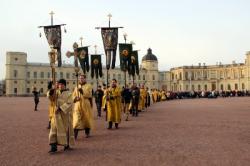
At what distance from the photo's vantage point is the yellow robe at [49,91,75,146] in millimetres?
8953

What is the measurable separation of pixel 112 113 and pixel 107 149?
180 inches

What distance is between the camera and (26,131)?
13.1 metres

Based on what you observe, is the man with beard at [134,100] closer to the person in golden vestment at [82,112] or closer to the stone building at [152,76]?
the person in golden vestment at [82,112]

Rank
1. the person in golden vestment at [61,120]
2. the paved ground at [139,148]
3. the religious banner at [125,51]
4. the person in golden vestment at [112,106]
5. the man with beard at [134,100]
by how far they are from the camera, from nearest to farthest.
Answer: the paved ground at [139,148], the person in golden vestment at [61,120], the person in golden vestment at [112,106], the man with beard at [134,100], the religious banner at [125,51]

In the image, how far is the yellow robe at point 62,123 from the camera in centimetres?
895

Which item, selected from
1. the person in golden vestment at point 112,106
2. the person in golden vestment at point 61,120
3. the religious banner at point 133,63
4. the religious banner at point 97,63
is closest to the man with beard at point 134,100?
the person in golden vestment at point 112,106

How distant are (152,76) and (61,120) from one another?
404 feet

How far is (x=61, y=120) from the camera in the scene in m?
9.14

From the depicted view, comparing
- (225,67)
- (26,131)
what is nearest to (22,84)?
(225,67)

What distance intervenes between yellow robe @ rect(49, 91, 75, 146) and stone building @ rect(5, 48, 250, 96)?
3732 inches

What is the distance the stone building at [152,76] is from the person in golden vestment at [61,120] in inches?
3730

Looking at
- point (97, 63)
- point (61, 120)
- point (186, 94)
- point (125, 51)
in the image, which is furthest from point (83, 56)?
point (186, 94)

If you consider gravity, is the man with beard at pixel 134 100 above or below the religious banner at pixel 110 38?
below

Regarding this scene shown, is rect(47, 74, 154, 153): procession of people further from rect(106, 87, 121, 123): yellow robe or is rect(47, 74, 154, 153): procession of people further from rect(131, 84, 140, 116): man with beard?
rect(131, 84, 140, 116): man with beard
